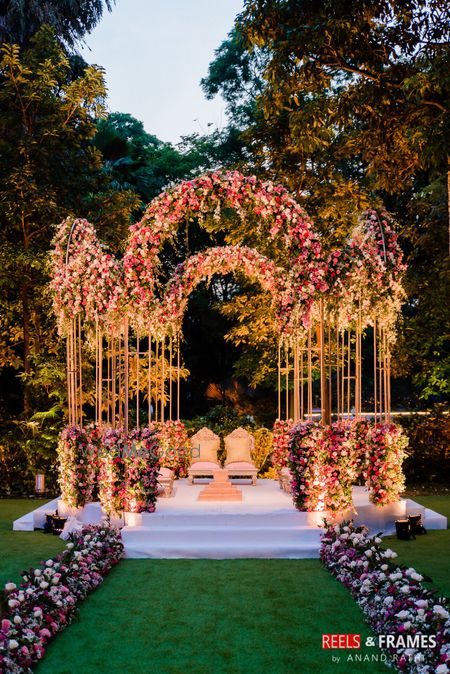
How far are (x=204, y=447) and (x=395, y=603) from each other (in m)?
7.37

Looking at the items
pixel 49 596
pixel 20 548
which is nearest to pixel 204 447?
pixel 20 548

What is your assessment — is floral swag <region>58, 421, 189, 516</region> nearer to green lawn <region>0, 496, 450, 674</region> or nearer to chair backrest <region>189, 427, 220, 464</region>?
green lawn <region>0, 496, 450, 674</region>

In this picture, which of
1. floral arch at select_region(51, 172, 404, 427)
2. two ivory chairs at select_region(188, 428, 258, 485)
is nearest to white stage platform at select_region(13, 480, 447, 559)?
floral arch at select_region(51, 172, 404, 427)

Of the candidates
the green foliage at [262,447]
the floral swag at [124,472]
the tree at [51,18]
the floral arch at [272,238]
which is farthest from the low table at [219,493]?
the tree at [51,18]

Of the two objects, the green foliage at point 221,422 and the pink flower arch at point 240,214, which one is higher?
the pink flower arch at point 240,214

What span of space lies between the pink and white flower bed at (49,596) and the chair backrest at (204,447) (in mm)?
4618

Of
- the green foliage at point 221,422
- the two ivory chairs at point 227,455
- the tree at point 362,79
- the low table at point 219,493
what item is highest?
the tree at point 362,79

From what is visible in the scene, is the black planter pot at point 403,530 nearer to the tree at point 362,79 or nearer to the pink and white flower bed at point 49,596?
the pink and white flower bed at point 49,596

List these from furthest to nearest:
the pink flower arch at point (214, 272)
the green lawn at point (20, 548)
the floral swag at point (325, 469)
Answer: the pink flower arch at point (214, 272) → the floral swag at point (325, 469) → the green lawn at point (20, 548)

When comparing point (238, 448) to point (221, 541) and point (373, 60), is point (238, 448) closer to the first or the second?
point (221, 541)

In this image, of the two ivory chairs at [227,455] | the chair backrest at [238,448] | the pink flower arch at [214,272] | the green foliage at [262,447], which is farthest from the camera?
the green foliage at [262,447]

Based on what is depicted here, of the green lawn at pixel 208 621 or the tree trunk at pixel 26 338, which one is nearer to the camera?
the green lawn at pixel 208 621

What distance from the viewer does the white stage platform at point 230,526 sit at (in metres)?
8.12

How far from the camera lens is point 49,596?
5.63 m
